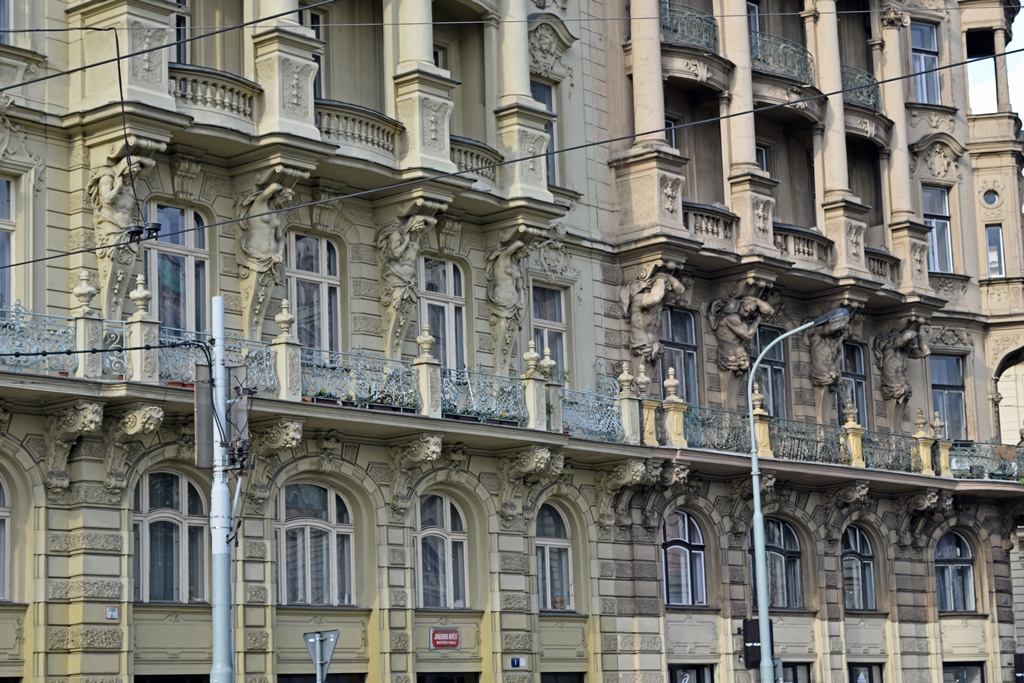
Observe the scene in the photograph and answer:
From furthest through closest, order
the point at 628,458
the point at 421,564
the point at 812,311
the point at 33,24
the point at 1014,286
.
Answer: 1. the point at 1014,286
2. the point at 812,311
3. the point at 628,458
4. the point at 421,564
5. the point at 33,24

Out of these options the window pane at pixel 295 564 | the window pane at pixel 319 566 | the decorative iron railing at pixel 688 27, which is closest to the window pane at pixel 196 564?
the window pane at pixel 295 564

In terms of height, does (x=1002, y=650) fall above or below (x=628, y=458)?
below

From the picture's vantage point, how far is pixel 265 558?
2939cm

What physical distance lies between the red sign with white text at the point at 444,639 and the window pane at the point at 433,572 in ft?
1.80

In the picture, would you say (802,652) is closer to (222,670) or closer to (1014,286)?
(1014,286)

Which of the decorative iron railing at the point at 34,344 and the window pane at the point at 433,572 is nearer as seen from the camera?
the decorative iron railing at the point at 34,344

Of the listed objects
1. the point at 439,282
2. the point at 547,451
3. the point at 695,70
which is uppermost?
the point at 695,70

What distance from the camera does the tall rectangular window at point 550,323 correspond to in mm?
36094

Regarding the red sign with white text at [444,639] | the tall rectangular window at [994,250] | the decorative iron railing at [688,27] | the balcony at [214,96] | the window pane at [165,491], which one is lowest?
the red sign with white text at [444,639]

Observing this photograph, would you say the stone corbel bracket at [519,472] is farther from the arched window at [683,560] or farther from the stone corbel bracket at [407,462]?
the arched window at [683,560]

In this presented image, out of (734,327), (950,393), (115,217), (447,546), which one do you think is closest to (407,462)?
(447,546)

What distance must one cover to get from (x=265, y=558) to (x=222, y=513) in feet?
21.6

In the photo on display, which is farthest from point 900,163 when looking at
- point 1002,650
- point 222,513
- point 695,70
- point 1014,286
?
point 222,513

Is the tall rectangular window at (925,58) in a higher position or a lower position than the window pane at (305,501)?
higher
